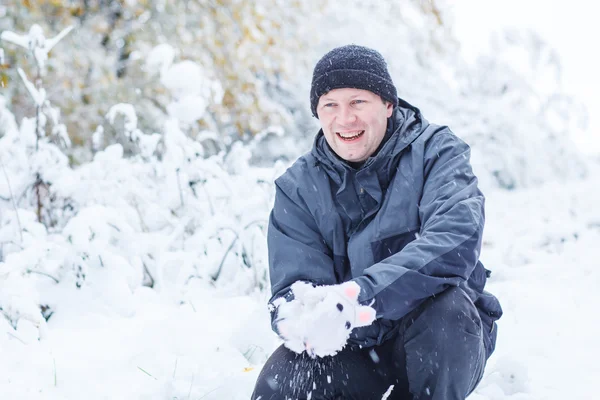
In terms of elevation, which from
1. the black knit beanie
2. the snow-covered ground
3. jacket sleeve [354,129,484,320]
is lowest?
the snow-covered ground

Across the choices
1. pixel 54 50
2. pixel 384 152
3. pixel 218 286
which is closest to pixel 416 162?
pixel 384 152

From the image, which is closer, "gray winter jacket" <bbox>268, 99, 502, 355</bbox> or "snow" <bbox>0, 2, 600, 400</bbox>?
"gray winter jacket" <bbox>268, 99, 502, 355</bbox>

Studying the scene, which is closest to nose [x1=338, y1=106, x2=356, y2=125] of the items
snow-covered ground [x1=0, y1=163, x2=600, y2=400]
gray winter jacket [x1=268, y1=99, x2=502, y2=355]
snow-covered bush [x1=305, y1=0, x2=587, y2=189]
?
gray winter jacket [x1=268, y1=99, x2=502, y2=355]

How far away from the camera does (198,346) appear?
2621 millimetres

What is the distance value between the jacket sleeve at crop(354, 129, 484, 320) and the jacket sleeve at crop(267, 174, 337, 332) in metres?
0.30

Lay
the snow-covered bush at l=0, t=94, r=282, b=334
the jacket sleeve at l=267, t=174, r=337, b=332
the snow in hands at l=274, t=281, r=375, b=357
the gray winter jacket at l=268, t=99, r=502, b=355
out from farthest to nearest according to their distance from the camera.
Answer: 1. the snow-covered bush at l=0, t=94, r=282, b=334
2. the jacket sleeve at l=267, t=174, r=337, b=332
3. the gray winter jacket at l=268, t=99, r=502, b=355
4. the snow in hands at l=274, t=281, r=375, b=357

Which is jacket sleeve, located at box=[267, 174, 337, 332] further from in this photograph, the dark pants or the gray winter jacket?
the dark pants

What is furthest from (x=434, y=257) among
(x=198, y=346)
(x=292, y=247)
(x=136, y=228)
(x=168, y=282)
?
(x=136, y=228)

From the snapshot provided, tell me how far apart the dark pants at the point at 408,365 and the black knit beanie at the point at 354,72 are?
711 mm

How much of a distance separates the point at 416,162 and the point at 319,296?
597mm

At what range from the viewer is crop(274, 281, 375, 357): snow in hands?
1.67 metres

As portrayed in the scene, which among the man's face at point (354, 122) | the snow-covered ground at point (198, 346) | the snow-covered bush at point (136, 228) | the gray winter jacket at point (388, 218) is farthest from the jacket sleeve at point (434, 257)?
the snow-covered bush at point (136, 228)

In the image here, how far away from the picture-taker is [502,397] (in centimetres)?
232

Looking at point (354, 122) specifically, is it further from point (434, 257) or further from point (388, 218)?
point (434, 257)
